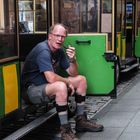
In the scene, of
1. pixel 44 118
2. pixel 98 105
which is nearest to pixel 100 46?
pixel 98 105

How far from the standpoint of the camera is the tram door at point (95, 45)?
726 centimetres

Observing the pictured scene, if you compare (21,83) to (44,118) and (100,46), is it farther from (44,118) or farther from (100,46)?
(100,46)

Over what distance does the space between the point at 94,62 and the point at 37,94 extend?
183 cm

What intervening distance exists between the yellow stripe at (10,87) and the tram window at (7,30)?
15 centimetres

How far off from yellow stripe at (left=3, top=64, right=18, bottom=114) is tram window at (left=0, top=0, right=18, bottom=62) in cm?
15

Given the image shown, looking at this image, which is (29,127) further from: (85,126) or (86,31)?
(86,31)

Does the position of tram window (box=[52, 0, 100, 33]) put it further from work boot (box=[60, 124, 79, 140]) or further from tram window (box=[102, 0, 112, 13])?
work boot (box=[60, 124, 79, 140])

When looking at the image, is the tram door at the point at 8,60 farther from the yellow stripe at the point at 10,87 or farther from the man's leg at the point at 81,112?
the man's leg at the point at 81,112

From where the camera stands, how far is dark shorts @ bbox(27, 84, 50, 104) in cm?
569

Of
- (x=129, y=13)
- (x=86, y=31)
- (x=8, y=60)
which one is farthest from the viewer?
(x=129, y=13)

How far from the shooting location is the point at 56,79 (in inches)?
222

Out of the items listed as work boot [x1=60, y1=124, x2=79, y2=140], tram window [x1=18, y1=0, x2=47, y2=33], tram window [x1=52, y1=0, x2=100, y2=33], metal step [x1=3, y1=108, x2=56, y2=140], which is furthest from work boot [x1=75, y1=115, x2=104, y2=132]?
tram window [x1=52, y1=0, x2=100, y2=33]

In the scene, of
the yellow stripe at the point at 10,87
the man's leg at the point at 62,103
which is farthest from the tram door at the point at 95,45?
the yellow stripe at the point at 10,87

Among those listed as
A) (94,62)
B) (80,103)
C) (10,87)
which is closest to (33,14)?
(94,62)
